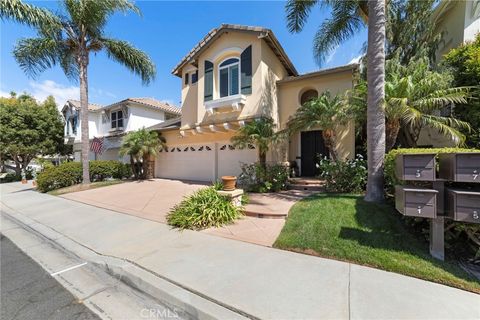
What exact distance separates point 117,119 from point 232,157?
1463cm

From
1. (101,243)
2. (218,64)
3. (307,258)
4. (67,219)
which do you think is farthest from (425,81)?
(67,219)

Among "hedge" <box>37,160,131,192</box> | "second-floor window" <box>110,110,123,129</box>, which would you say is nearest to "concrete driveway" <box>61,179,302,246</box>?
"hedge" <box>37,160,131,192</box>

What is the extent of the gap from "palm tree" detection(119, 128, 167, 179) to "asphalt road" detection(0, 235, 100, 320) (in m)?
11.3

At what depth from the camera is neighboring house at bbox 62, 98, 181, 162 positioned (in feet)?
67.5

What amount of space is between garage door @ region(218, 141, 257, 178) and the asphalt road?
9.40 meters

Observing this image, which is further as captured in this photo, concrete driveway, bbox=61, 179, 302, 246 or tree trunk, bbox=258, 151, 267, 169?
tree trunk, bbox=258, 151, 267, 169

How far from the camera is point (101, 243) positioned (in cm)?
572

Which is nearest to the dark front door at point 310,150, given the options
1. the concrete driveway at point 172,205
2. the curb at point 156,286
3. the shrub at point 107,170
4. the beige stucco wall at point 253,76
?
the beige stucco wall at point 253,76

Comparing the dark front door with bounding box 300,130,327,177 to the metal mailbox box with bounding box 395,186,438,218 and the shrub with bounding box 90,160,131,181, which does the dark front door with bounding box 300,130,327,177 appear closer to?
the metal mailbox box with bounding box 395,186,438,218

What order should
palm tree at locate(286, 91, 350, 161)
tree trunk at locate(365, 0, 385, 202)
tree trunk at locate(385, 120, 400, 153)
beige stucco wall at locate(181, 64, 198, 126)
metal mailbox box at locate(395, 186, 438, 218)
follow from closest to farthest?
1. metal mailbox box at locate(395, 186, 438, 218)
2. tree trunk at locate(365, 0, 385, 202)
3. tree trunk at locate(385, 120, 400, 153)
4. palm tree at locate(286, 91, 350, 161)
5. beige stucco wall at locate(181, 64, 198, 126)

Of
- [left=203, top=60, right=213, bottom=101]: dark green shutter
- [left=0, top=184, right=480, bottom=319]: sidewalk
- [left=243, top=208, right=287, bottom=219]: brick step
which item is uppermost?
[left=203, top=60, right=213, bottom=101]: dark green shutter

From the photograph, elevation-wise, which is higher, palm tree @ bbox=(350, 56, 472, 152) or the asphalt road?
palm tree @ bbox=(350, 56, 472, 152)

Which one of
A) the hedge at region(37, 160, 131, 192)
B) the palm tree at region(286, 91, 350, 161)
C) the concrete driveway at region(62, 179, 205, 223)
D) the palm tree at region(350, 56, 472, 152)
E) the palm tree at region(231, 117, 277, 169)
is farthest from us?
the hedge at region(37, 160, 131, 192)

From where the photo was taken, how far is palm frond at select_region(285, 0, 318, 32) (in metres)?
10.3
